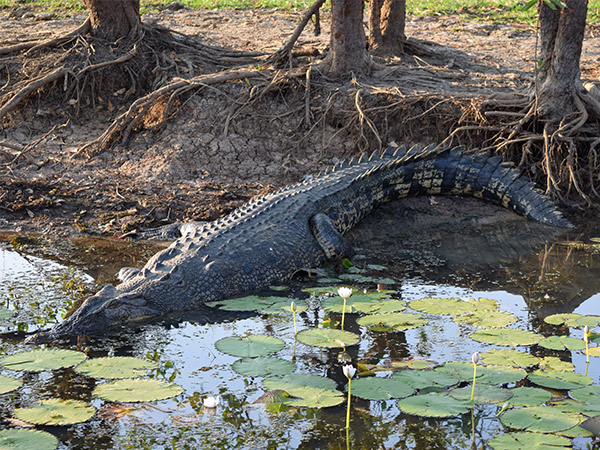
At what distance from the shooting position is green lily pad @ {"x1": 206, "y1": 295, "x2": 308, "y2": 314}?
4.13 metres

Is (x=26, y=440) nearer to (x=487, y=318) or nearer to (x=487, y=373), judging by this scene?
(x=487, y=373)

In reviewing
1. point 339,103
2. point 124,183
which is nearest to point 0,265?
point 124,183

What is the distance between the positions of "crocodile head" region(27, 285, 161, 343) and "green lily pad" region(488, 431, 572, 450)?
2.28m

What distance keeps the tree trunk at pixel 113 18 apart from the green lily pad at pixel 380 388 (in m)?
6.67

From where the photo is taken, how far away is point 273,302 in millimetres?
4270

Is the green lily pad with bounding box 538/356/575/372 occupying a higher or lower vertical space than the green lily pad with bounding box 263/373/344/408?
higher

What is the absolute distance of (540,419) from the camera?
280cm

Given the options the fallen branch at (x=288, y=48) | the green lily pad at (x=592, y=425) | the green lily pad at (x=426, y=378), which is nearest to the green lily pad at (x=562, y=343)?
the green lily pad at (x=426, y=378)

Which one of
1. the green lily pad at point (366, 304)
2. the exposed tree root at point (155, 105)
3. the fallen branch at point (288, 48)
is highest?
the fallen branch at point (288, 48)

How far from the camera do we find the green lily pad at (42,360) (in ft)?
10.8

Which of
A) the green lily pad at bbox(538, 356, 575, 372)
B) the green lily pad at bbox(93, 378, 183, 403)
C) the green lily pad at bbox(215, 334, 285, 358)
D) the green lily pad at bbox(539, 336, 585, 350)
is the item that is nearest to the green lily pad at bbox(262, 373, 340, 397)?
the green lily pad at bbox(215, 334, 285, 358)

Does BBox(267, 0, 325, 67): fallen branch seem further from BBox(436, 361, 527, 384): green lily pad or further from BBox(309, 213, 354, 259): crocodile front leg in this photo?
BBox(436, 361, 527, 384): green lily pad

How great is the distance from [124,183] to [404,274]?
3089 mm

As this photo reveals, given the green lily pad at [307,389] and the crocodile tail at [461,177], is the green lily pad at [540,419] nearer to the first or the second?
the green lily pad at [307,389]
